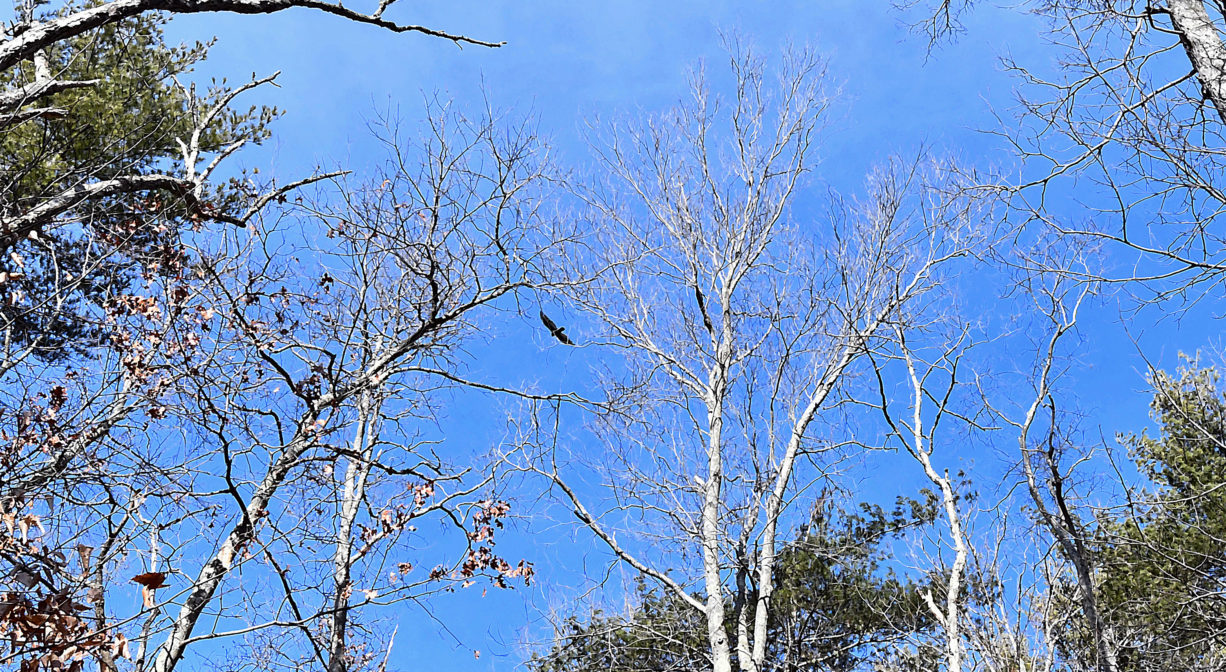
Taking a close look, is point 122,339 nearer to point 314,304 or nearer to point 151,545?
point 151,545

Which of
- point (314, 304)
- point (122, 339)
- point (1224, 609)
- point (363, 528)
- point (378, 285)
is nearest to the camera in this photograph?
point (122, 339)

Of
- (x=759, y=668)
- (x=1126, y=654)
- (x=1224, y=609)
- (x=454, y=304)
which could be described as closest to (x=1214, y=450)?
(x=1224, y=609)

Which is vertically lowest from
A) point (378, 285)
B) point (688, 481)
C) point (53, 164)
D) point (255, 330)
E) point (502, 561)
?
point (502, 561)

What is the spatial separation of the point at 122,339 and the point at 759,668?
6.47 m

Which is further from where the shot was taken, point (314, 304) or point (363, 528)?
point (314, 304)

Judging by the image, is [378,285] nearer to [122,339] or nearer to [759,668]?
[122,339]

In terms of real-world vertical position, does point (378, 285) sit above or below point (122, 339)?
above

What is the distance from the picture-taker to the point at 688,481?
9.22 metres

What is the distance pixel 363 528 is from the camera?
5293 millimetres

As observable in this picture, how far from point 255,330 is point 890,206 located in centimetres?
774

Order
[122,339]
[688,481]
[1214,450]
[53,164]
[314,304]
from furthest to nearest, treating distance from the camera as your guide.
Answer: [1214,450]
[688,481]
[53,164]
[314,304]
[122,339]

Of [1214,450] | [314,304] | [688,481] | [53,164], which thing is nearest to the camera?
[314,304]

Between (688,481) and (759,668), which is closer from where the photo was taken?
(759,668)

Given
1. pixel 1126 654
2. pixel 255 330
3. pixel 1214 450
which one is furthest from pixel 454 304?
pixel 1214 450
